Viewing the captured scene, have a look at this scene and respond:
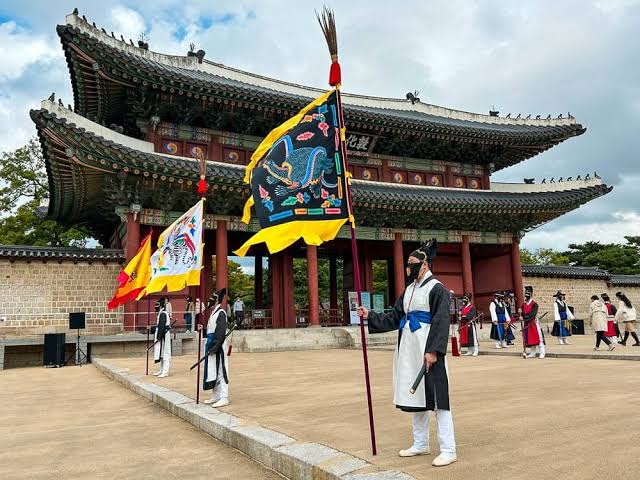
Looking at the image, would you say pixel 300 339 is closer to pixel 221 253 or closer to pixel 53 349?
pixel 221 253

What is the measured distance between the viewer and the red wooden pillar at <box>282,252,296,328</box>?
66.4 ft

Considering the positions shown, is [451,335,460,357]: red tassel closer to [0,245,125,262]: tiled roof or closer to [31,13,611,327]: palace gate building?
[31,13,611,327]: palace gate building

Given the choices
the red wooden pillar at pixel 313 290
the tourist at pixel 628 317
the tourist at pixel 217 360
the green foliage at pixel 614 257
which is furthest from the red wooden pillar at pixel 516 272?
the green foliage at pixel 614 257

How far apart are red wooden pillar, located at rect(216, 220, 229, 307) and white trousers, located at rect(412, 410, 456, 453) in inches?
547

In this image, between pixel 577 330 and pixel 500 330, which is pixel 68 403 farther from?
pixel 577 330

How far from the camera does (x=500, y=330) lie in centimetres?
1486

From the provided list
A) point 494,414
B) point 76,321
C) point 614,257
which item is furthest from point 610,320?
point 614,257

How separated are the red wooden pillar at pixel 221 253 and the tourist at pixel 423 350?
1340cm

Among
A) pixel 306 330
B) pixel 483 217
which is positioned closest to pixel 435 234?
pixel 483 217

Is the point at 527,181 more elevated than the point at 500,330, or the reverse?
the point at 527,181

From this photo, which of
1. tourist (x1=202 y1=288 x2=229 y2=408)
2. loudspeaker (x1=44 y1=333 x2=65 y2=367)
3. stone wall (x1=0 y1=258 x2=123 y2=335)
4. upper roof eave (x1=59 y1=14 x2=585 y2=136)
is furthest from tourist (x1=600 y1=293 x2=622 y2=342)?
loudspeaker (x1=44 y1=333 x2=65 y2=367)

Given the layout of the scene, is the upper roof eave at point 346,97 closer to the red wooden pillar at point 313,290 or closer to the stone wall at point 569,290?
the red wooden pillar at point 313,290

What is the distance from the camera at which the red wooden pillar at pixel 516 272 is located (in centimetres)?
2177

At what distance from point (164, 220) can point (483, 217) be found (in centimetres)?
1356
